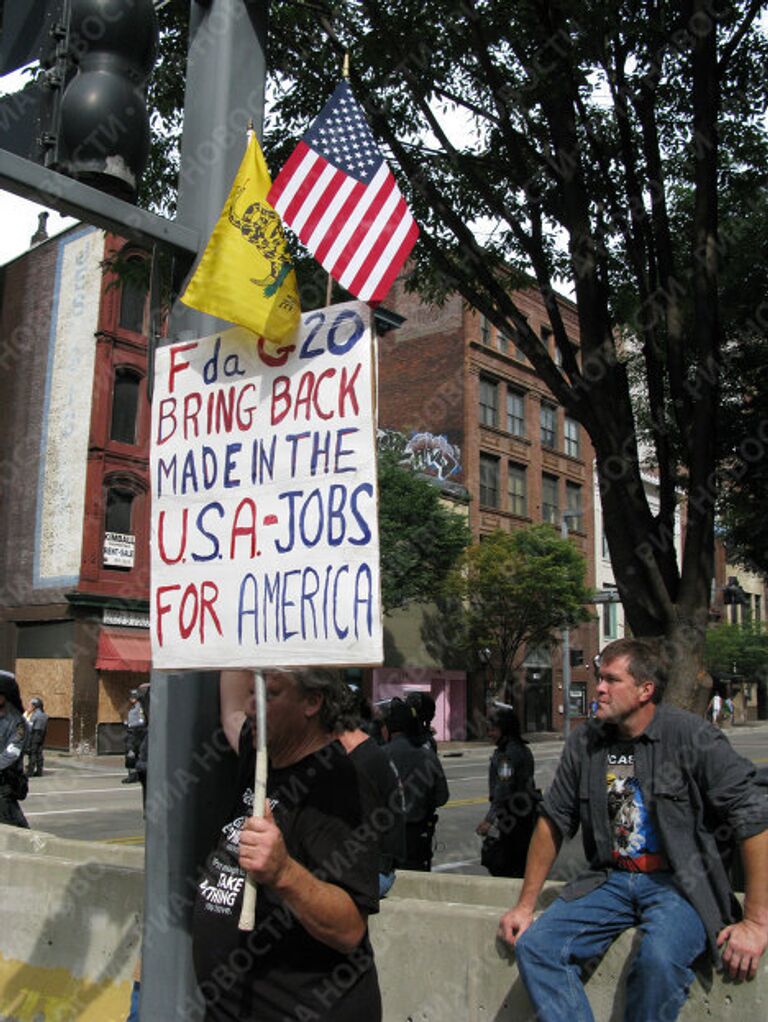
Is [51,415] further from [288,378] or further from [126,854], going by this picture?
[288,378]

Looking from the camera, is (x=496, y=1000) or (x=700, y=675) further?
(x=700, y=675)

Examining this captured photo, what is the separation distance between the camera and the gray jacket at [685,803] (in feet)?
12.4

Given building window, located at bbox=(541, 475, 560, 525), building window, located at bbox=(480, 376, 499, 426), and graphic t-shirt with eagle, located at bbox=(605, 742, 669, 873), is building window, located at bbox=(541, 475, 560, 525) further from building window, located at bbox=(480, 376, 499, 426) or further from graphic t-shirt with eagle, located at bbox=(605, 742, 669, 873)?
graphic t-shirt with eagle, located at bbox=(605, 742, 669, 873)

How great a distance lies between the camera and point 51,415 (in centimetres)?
3111

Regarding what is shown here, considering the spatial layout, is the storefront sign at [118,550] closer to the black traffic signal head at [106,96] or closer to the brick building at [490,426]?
the brick building at [490,426]

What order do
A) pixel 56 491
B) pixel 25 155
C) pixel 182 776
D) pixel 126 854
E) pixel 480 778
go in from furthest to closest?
1. pixel 56 491
2. pixel 480 778
3. pixel 126 854
4. pixel 25 155
5. pixel 182 776

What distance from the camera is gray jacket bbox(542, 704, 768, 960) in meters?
3.79

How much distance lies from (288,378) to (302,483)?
0.32m

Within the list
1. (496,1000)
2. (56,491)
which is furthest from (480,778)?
(496,1000)

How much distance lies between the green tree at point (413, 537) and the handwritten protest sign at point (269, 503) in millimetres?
31098

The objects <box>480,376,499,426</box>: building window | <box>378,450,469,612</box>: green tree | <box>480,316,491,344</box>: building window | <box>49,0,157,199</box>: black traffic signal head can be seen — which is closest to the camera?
<box>49,0,157,199</box>: black traffic signal head

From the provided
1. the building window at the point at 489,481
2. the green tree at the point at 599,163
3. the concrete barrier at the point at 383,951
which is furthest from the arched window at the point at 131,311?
the concrete barrier at the point at 383,951

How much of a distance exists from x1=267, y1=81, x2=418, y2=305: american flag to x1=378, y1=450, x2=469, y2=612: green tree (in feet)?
100

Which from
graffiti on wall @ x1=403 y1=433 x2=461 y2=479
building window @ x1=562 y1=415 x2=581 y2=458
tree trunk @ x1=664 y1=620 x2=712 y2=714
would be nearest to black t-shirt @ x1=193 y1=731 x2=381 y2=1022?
tree trunk @ x1=664 y1=620 x2=712 y2=714
